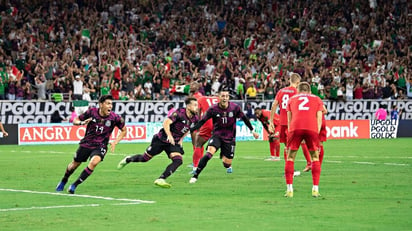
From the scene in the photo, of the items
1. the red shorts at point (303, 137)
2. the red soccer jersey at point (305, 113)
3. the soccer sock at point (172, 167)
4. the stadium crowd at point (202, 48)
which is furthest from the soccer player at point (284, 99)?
the stadium crowd at point (202, 48)

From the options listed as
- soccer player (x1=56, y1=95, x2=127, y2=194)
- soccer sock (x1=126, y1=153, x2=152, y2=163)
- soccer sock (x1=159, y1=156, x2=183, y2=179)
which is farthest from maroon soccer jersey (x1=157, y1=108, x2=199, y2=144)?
soccer player (x1=56, y1=95, x2=127, y2=194)

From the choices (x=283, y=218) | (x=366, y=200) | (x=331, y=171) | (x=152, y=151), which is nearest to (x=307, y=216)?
(x=283, y=218)

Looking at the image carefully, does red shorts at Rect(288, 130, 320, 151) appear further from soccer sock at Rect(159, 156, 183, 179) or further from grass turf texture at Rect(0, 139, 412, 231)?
soccer sock at Rect(159, 156, 183, 179)

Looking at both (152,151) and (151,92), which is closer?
(152,151)

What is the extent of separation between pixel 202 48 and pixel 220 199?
29.8 m

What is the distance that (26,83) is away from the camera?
37.5 metres

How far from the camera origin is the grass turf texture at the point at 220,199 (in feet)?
39.8

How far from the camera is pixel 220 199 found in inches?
603

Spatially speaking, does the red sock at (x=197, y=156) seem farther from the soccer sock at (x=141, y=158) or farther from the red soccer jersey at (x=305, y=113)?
the red soccer jersey at (x=305, y=113)

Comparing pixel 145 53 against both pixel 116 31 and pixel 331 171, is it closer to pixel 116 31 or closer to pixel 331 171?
pixel 116 31

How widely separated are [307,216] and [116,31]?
102 feet

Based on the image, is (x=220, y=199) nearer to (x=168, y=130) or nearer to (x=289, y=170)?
(x=289, y=170)

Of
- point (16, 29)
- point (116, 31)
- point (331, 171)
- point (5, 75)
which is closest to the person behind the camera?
point (331, 171)

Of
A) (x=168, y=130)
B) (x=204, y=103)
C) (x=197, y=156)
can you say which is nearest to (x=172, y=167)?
(x=168, y=130)
